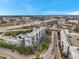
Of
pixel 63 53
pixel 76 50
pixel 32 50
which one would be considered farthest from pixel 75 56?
pixel 32 50

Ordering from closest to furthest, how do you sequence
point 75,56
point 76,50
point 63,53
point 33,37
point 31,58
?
point 75,56
point 76,50
point 31,58
point 63,53
point 33,37

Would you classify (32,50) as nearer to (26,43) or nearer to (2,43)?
(26,43)

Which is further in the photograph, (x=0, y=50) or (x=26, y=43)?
(x=26, y=43)

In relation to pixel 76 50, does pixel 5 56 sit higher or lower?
lower

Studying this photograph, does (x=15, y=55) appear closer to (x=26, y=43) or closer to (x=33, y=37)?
(x=26, y=43)

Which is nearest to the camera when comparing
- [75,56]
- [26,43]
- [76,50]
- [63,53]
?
[75,56]

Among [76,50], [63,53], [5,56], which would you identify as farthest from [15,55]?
[76,50]

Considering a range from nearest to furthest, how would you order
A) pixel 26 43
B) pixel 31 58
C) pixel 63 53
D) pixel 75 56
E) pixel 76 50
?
pixel 75 56 → pixel 76 50 → pixel 31 58 → pixel 63 53 → pixel 26 43

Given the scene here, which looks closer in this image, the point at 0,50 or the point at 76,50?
the point at 76,50

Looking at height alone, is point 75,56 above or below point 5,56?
above
